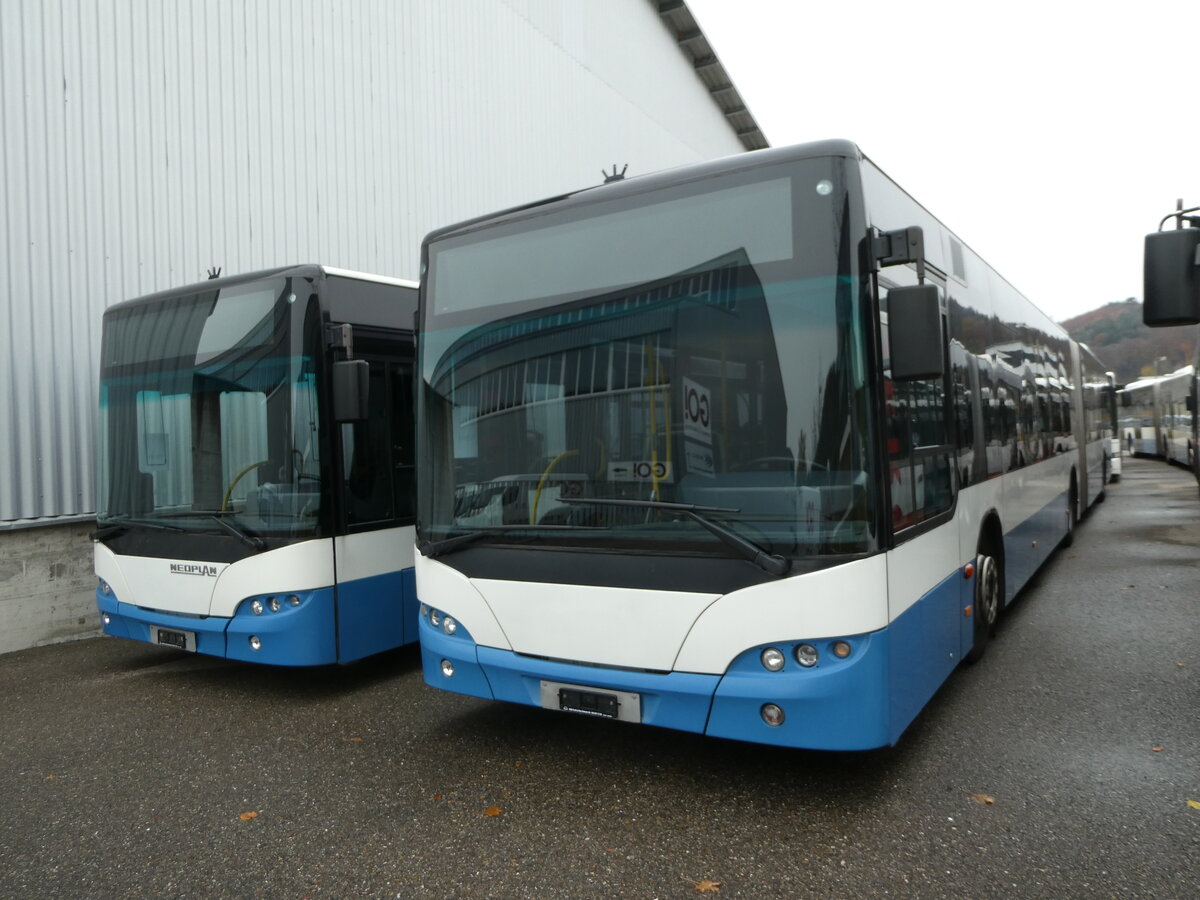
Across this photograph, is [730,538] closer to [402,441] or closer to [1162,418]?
[402,441]

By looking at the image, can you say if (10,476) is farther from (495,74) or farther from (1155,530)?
(1155,530)

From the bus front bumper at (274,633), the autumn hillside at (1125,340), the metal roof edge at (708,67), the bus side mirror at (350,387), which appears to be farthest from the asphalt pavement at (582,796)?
the autumn hillside at (1125,340)

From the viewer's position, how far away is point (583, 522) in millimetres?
3918

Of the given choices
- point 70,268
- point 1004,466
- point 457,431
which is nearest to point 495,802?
point 457,431

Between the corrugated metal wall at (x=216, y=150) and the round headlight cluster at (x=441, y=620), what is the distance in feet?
16.7

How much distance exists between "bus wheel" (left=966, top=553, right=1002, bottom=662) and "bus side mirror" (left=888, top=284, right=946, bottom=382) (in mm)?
2356

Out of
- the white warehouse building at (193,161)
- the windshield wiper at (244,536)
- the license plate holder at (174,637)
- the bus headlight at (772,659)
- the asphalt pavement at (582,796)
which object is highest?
the white warehouse building at (193,161)

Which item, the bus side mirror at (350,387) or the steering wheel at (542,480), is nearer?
the steering wheel at (542,480)

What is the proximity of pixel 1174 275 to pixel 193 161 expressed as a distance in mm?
8962

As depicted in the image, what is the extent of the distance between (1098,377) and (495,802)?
1540 centimetres

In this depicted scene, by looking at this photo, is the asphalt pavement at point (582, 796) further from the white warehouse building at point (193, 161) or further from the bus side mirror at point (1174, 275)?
the white warehouse building at point (193, 161)

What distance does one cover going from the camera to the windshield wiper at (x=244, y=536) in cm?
542

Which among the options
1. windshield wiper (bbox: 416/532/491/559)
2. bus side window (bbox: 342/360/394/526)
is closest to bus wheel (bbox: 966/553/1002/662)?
windshield wiper (bbox: 416/532/491/559)

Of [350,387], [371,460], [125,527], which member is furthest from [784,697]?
[125,527]
